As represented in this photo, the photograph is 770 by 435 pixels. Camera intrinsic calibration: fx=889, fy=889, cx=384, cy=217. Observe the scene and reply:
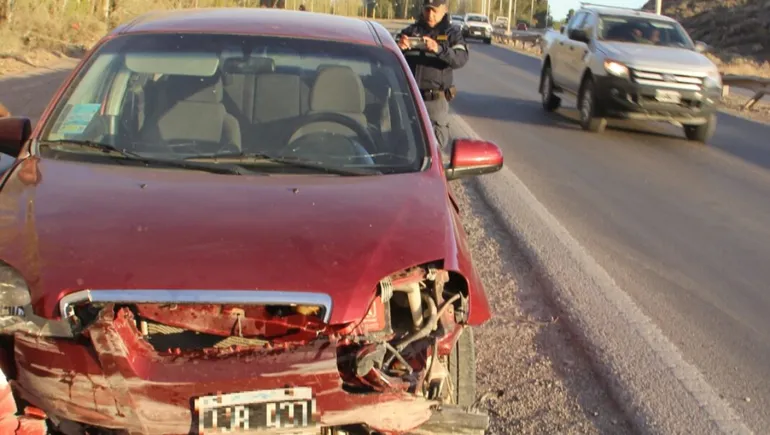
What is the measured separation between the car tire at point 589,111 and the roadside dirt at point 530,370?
8189 millimetres

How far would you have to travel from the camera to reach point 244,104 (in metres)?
4.36

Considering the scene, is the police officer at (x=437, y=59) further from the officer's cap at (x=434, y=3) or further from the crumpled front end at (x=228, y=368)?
the crumpled front end at (x=228, y=368)

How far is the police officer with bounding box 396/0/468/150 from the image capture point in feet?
24.8

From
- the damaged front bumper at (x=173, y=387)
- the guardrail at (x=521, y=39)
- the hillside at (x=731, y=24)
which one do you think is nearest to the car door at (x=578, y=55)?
the damaged front bumper at (x=173, y=387)

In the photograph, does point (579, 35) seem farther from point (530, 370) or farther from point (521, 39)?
point (521, 39)

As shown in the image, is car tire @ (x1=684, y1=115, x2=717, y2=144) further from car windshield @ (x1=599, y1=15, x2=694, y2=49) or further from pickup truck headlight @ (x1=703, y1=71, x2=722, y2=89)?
car windshield @ (x1=599, y1=15, x2=694, y2=49)

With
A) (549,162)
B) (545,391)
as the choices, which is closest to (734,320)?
(545,391)

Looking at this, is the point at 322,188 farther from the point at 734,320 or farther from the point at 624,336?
the point at 734,320

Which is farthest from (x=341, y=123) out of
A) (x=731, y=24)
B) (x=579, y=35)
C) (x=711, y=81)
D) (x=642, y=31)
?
(x=731, y=24)

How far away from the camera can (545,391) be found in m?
4.21

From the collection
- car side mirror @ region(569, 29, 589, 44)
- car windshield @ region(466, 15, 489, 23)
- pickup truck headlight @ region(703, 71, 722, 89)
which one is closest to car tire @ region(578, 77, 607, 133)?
car side mirror @ region(569, 29, 589, 44)

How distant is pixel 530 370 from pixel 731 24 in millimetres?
60427

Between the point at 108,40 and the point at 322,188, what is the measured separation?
166 centimetres

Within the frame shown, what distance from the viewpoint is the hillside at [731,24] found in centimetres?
5350
